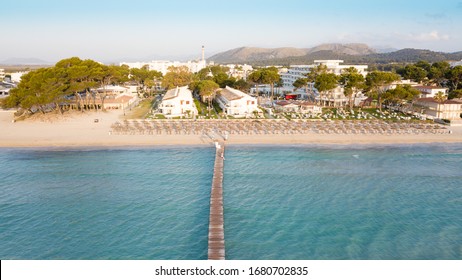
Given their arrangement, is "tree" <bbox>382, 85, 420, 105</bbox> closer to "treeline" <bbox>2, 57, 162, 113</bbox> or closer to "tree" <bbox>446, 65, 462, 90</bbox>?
"tree" <bbox>446, 65, 462, 90</bbox>

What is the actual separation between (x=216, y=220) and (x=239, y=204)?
3.35 m

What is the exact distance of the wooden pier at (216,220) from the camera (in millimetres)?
14648

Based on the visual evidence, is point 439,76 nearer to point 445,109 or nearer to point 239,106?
point 445,109

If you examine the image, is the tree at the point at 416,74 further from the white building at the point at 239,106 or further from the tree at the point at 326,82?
the white building at the point at 239,106

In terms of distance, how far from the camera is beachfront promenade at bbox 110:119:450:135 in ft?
122

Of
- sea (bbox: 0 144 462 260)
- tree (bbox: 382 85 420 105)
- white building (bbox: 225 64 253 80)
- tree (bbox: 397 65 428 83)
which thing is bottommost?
sea (bbox: 0 144 462 260)

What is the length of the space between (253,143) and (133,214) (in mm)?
16652

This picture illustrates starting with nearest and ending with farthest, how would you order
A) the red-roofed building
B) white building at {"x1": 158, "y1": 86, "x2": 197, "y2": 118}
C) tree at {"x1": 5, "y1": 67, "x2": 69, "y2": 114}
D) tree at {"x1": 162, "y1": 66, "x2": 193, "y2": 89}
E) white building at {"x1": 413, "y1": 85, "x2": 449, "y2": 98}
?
tree at {"x1": 5, "y1": 67, "x2": 69, "y2": 114}
the red-roofed building
white building at {"x1": 158, "y1": 86, "x2": 197, "y2": 118}
white building at {"x1": 413, "y1": 85, "x2": 449, "y2": 98}
tree at {"x1": 162, "y1": 66, "x2": 193, "y2": 89}

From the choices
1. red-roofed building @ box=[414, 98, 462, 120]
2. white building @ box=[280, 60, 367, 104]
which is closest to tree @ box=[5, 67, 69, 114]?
white building @ box=[280, 60, 367, 104]

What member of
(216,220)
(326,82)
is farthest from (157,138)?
(326,82)

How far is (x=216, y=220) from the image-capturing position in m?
17.4

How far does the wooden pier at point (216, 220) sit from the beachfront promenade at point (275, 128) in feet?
40.7

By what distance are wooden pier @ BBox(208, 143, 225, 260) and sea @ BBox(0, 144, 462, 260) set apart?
0.61 meters
